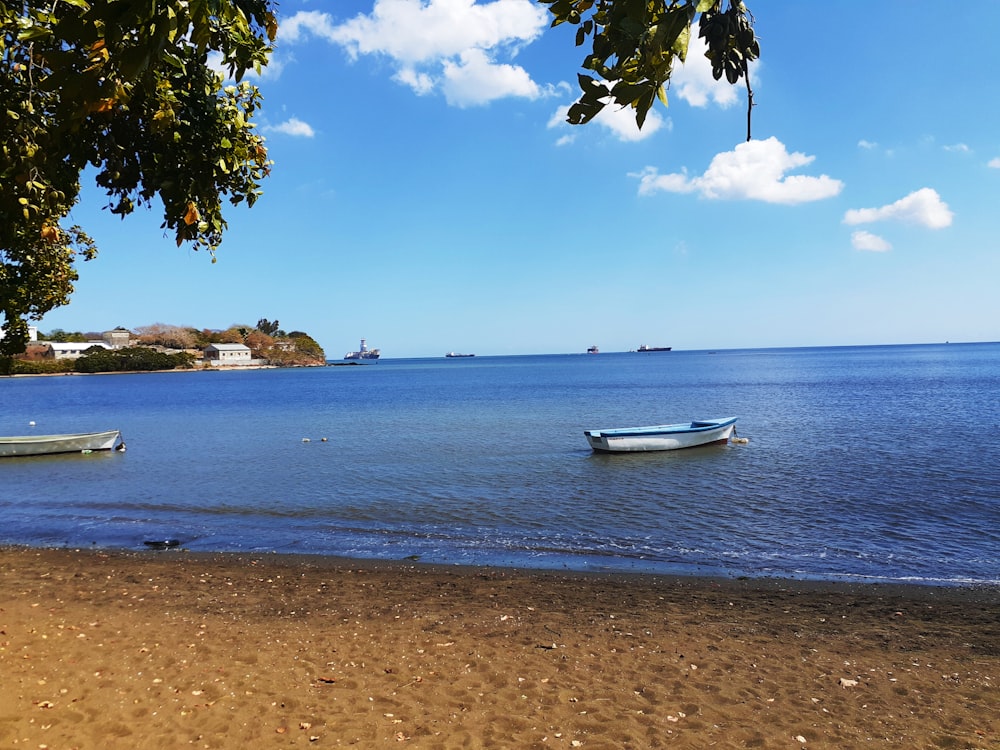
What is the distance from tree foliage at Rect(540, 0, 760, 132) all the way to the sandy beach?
17.5 ft

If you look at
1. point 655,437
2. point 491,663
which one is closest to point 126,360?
point 655,437

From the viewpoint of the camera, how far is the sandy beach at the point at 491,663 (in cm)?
577

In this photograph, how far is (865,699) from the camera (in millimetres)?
6613

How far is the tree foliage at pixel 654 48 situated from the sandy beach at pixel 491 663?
5334mm

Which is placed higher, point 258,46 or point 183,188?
point 258,46

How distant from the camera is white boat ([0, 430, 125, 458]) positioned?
95.8 feet

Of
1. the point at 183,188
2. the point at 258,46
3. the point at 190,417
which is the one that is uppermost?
the point at 258,46

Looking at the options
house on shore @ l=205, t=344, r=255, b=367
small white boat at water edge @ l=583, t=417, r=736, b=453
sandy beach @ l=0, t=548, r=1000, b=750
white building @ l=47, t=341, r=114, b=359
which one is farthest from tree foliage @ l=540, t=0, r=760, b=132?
house on shore @ l=205, t=344, r=255, b=367

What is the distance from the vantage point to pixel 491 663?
736cm

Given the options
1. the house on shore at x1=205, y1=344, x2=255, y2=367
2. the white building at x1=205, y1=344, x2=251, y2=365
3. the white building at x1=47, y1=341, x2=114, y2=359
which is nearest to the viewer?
the white building at x1=47, y1=341, x2=114, y2=359

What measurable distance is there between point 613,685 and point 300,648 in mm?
3728

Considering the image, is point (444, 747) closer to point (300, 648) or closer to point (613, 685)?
point (613, 685)

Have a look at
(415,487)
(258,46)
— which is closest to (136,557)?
(415,487)

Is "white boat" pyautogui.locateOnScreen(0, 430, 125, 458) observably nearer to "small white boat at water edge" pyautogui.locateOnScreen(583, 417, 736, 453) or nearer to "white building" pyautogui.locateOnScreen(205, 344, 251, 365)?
"small white boat at water edge" pyautogui.locateOnScreen(583, 417, 736, 453)
